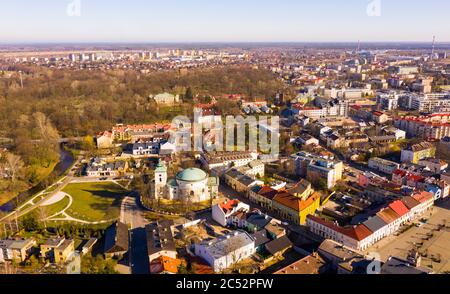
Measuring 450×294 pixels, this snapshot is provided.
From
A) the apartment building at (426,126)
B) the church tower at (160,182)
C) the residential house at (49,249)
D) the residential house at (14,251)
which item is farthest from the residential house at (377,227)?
the apartment building at (426,126)

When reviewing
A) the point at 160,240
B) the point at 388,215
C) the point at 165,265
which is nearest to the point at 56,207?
the point at 160,240

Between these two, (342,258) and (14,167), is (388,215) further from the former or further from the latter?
(14,167)

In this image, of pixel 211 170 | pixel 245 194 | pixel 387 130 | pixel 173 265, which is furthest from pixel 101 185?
pixel 387 130
